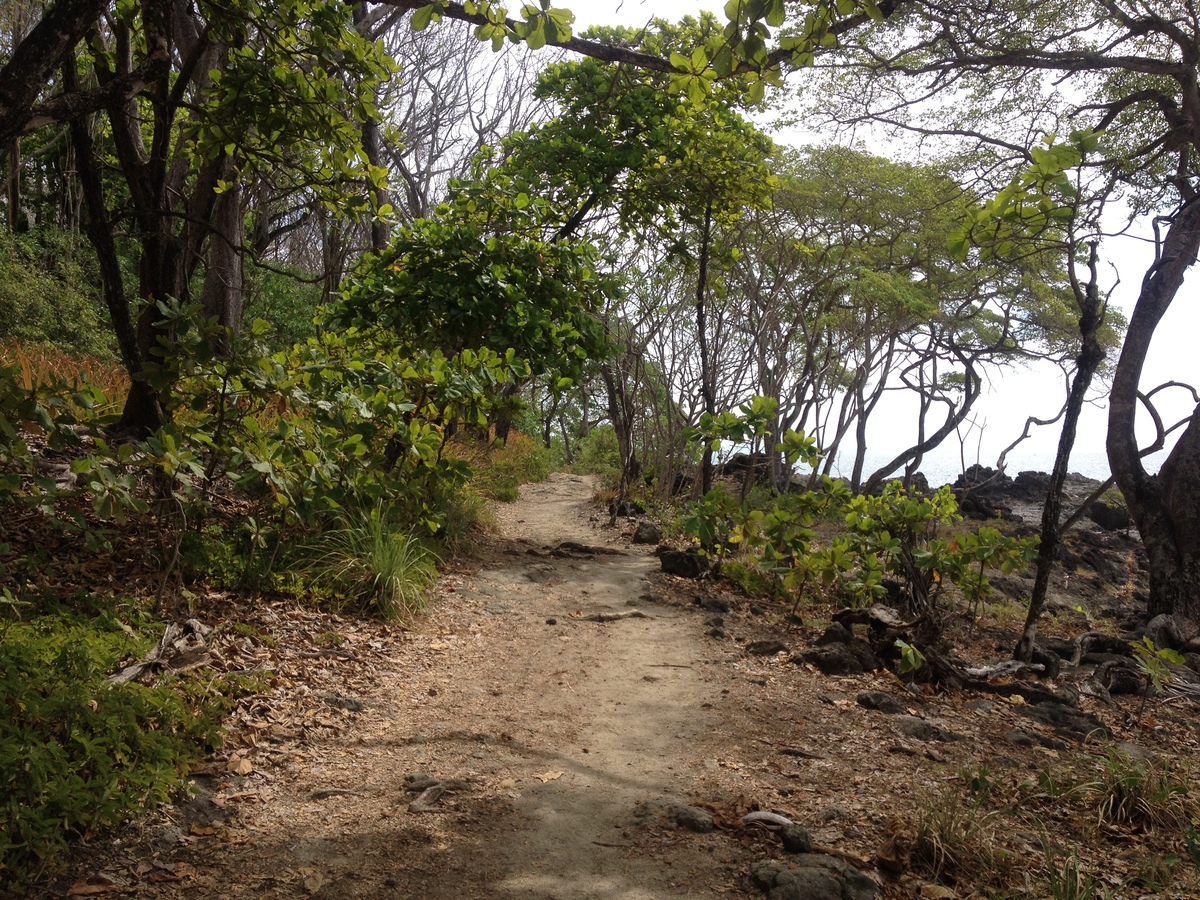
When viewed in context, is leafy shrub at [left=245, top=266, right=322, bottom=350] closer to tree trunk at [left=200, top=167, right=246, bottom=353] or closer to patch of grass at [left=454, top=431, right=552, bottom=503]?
patch of grass at [left=454, top=431, right=552, bottom=503]

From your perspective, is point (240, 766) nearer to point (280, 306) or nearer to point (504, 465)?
point (504, 465)

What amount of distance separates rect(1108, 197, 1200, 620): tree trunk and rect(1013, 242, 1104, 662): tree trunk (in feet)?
8.17

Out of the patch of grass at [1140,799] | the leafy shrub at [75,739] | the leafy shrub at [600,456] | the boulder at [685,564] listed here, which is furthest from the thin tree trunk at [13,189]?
the patch of grass at [1140,799]

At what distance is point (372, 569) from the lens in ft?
18.1

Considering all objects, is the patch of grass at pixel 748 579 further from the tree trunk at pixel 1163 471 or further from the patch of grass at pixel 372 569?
the tree trunk at pixel 1163 471

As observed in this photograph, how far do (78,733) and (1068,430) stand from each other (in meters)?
5.90

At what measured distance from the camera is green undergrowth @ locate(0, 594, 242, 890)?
249 cm

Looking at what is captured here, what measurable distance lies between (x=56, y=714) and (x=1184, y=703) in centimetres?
633

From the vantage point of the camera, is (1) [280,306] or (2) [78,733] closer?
(2) [78,733]

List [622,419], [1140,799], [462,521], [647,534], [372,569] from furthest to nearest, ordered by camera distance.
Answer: [622,419], [647,534], [462,521], [372,569], [1140,799]

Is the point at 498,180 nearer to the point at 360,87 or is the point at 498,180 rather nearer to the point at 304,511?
the point at 360,87

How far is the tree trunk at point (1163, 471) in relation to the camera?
7.49 metres

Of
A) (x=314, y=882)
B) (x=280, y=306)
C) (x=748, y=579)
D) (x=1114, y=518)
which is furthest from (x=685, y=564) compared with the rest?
(x=1114, y=518)

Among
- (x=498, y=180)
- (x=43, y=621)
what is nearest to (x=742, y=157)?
(x=498, y=180)
